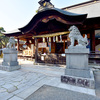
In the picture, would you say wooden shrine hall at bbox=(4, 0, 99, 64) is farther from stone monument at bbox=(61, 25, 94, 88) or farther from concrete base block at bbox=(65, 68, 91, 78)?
concrete base block at bbox=(65, 68, 91, 78)

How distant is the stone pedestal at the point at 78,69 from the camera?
307 cm

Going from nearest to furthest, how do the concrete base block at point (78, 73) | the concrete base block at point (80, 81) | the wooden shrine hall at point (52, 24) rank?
1. the concrete base block at point (80, 81)
2. the concrete base block at point (78, 73)
3. the wooden shrine hall at point (52, 24)

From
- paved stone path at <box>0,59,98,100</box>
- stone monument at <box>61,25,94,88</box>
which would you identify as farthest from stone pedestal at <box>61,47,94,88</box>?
paved stone path at <box>0,59,98,100</box>

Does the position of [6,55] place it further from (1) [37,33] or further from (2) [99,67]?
(2) [99,67]

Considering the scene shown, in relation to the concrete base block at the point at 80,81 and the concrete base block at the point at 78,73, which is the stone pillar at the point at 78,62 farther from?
the concrete base block at the point at 80,81

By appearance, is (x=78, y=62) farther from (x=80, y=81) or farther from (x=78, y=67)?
(x=80, y=81)

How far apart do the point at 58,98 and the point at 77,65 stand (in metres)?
1.75

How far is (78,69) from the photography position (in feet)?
10.8

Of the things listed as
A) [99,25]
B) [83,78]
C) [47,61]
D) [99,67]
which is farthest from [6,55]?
[99,25]

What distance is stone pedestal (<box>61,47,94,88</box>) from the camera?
3067mm

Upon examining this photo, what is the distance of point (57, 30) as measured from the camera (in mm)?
7324

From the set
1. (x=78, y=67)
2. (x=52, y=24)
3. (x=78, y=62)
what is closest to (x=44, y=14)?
(x=52, y=24)

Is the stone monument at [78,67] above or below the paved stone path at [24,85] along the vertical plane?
above

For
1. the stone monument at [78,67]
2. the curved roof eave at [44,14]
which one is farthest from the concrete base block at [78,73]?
the curved roof eave at [44,14]
